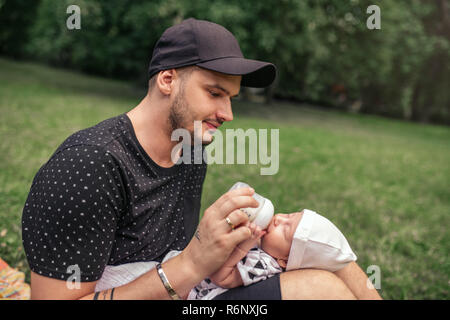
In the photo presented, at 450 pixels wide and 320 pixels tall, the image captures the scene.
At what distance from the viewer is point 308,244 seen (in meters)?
1.55

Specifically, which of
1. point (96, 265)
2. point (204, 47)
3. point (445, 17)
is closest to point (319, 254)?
point (96, 265)

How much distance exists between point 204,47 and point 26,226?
95 cm

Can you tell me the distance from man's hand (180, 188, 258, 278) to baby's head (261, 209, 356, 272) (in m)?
0.29

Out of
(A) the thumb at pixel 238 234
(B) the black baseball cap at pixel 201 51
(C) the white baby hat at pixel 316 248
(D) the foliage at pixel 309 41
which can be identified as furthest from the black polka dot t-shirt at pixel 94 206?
(D) the foliage at pixel 309 41

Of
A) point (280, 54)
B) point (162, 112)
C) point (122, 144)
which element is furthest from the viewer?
point (280, 54)

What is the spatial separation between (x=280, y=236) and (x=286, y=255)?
84 mm

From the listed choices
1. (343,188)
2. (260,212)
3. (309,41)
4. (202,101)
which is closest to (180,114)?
(202,101)

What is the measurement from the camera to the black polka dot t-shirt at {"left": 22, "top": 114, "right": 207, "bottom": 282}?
52.4 inches

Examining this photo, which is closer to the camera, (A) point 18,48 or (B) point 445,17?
(B) point 445,17

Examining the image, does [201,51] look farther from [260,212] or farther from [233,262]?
[233,262]

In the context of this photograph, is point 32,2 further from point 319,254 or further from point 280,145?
point 319,254

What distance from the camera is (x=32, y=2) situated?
24.8 metres

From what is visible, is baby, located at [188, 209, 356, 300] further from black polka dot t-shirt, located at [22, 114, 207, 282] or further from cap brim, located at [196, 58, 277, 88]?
cap brim, located at [196, 58, 277, 88]

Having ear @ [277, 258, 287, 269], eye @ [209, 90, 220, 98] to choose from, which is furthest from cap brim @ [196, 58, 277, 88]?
ear @ [277, 258, 287, 269]
